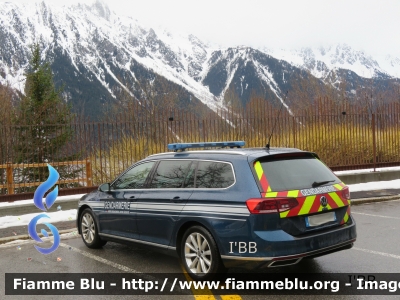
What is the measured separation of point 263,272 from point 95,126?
8.33m

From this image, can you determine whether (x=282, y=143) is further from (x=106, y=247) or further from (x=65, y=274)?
(x=65, y=274)

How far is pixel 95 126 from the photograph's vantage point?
1288 centimetres

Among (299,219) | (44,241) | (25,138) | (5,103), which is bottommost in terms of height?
(44,241)

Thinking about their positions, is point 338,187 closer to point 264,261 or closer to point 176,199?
point 264,261

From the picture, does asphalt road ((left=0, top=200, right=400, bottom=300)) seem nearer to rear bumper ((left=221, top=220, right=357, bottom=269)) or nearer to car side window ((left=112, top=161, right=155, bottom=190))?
rear bumper ((left=221, top=220, right=357, bottom=269))

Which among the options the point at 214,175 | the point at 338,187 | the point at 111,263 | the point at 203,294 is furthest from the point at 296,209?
the point at 111,263

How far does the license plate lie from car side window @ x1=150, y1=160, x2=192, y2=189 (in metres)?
1.67

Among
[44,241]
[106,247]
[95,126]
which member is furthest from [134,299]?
[95,126]

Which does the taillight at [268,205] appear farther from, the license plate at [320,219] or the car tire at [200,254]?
the car tire at [200,254]

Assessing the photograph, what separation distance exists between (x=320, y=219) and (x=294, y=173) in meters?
0.59

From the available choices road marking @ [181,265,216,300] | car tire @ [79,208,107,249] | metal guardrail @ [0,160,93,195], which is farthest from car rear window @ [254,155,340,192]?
metal guardrail @ [0,160,93,195]

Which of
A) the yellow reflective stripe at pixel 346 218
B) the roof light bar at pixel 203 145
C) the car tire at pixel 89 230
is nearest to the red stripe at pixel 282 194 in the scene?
the yellow reflective stripe at pixel 346 218

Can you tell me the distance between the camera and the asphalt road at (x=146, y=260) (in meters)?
5.70

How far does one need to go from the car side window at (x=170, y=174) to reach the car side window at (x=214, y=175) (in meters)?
0.28
